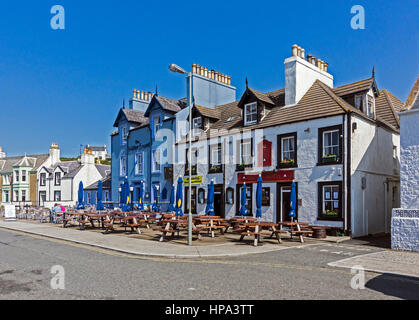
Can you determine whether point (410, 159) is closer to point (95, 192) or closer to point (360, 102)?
point (360, 102)

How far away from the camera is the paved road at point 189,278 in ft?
23.1

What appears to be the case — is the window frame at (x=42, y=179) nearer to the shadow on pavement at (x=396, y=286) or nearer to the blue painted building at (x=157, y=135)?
the blue painted building at (x=157, y=135)

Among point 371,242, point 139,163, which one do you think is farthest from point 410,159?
point 139,163

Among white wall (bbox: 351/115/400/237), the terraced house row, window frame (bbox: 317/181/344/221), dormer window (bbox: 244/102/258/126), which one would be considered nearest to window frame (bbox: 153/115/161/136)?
the terraced house row

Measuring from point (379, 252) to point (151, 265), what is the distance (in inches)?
322

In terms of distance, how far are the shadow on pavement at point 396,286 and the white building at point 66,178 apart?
39789mm

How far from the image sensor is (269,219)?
2047cm

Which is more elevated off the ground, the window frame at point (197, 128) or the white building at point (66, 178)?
the window frame at point (197, 128)

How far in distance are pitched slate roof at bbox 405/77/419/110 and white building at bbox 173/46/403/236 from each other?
2.81 metres

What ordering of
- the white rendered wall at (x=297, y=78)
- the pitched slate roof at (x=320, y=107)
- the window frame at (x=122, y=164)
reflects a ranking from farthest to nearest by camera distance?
the window frame at (x=122, y=164) < the white rendered wall at (x=297, y=78) < the pitched slate roof at (x=320, y=107)

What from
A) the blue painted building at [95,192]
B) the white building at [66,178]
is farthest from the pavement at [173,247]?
the white building at [66,178]
